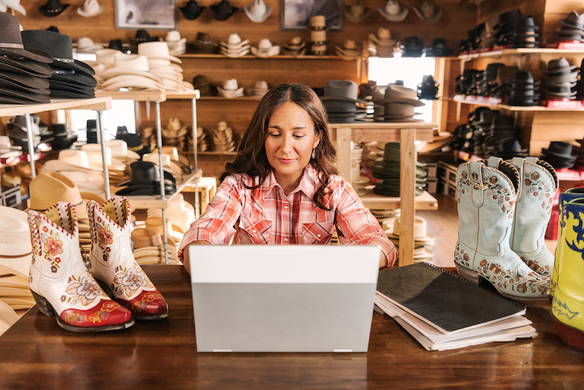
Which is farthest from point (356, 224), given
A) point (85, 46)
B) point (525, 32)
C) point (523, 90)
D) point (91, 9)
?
point (91, 9)

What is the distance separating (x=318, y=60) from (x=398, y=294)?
5173mm

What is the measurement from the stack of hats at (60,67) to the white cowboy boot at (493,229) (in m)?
1.61

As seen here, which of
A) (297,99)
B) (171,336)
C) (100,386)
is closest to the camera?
(100,386)

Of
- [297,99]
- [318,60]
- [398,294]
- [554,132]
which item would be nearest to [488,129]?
[554,132]

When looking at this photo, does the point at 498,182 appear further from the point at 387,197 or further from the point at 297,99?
the point at 387,197

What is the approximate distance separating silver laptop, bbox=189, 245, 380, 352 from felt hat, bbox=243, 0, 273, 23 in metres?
5.23

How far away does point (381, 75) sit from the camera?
6148 mm

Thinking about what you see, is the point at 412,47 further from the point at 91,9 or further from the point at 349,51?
the point at 91,9

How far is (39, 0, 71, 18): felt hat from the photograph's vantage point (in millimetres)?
5531

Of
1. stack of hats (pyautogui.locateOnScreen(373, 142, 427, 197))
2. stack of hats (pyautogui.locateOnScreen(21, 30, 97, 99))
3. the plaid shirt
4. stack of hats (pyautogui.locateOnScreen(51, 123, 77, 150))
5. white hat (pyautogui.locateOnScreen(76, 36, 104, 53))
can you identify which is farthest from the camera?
white hat (pyautogui.locateOnScreen(76, 36, 104, 53))

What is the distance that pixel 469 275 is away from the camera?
1.24 metres

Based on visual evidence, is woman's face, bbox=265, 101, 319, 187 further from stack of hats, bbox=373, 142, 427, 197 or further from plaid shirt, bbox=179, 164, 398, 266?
stack of hats, bbox=373, 142, 427, 197

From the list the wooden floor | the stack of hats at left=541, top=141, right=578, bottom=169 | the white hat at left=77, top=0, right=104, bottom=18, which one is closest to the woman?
the wooden floor

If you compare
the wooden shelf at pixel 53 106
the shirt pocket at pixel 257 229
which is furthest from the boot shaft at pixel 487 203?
the wooden shelf at pixel 53 106
